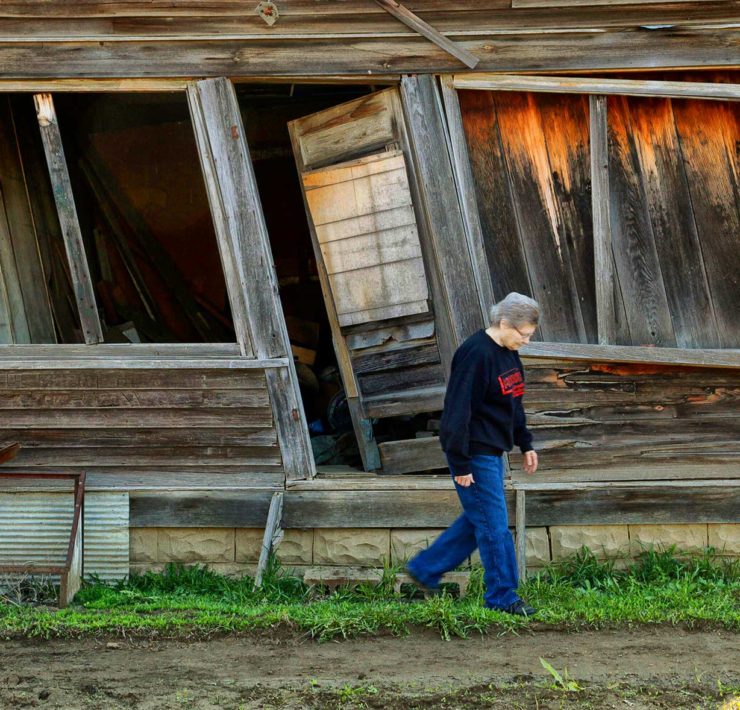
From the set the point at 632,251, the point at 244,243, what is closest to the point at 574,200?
the point at 632,251

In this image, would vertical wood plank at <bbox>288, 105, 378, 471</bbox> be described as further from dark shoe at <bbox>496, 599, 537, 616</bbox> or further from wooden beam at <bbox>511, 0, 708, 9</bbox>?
dark shoe at <bbox>496, 599, 537, 616</bbox>

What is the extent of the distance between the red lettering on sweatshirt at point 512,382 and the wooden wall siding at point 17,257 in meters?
3.39

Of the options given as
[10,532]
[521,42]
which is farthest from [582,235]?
[10,532]

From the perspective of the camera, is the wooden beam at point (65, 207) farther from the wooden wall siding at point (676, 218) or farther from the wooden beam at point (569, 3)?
the wooden wall siding at point (676, 218)

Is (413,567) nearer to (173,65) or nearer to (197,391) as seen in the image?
(197,391)

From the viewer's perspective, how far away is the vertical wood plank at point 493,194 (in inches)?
244

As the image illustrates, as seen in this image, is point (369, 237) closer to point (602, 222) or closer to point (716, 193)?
point (602, 222)

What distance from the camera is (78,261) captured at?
627 cm

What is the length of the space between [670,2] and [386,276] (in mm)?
2378

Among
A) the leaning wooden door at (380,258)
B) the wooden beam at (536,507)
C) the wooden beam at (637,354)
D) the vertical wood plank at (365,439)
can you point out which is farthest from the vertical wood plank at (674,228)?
the vertical wood plank at (365,439)

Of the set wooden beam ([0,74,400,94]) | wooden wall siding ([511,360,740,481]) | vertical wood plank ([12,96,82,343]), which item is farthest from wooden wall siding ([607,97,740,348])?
vertical wood plank ([12,96,82,343])

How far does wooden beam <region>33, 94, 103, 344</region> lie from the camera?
20.2ft

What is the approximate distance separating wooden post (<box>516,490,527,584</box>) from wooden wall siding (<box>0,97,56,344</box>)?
3360mm

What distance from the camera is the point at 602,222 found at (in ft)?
19.9
